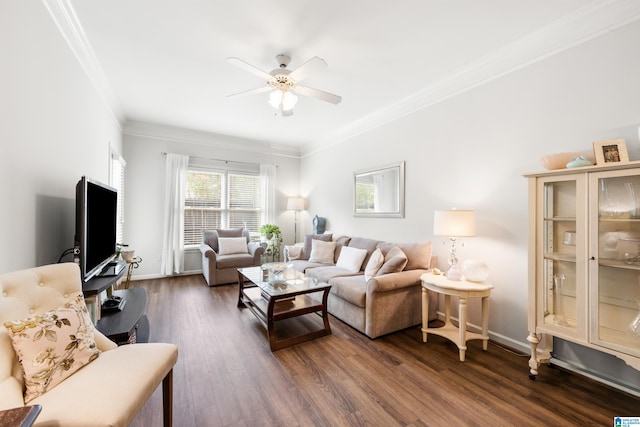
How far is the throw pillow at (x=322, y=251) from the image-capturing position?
4.19m

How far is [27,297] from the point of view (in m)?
1.25

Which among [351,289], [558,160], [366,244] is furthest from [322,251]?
[558,160]

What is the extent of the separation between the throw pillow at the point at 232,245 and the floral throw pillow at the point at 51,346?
3.53 metres

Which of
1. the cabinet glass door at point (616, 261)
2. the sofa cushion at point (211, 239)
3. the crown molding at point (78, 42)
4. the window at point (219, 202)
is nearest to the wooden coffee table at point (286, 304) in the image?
the sofa cushion at point (211, 239)

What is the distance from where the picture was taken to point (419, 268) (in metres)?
3.08

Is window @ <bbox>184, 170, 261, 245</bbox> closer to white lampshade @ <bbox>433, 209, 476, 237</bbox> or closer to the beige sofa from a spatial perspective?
the beige sofa

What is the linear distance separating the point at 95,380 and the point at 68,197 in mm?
1779

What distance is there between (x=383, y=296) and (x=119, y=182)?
14.1ft

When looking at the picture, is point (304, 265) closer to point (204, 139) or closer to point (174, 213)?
point (174, 213)

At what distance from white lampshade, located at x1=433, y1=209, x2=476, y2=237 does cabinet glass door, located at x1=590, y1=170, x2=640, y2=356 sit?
84 cm

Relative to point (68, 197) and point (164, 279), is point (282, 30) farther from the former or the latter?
point (164, 279)

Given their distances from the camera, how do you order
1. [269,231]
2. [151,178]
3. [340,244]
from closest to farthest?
[340,244] < [151,178] < [269,231]

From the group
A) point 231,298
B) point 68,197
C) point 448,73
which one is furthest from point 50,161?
point 448,73

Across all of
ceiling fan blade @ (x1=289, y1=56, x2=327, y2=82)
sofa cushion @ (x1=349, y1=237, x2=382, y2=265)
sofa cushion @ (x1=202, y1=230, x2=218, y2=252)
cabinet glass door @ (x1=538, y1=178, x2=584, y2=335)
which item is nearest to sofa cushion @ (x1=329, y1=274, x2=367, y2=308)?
sofa cushion @ (x1=349, y1=237, x2=382, y2=265)
